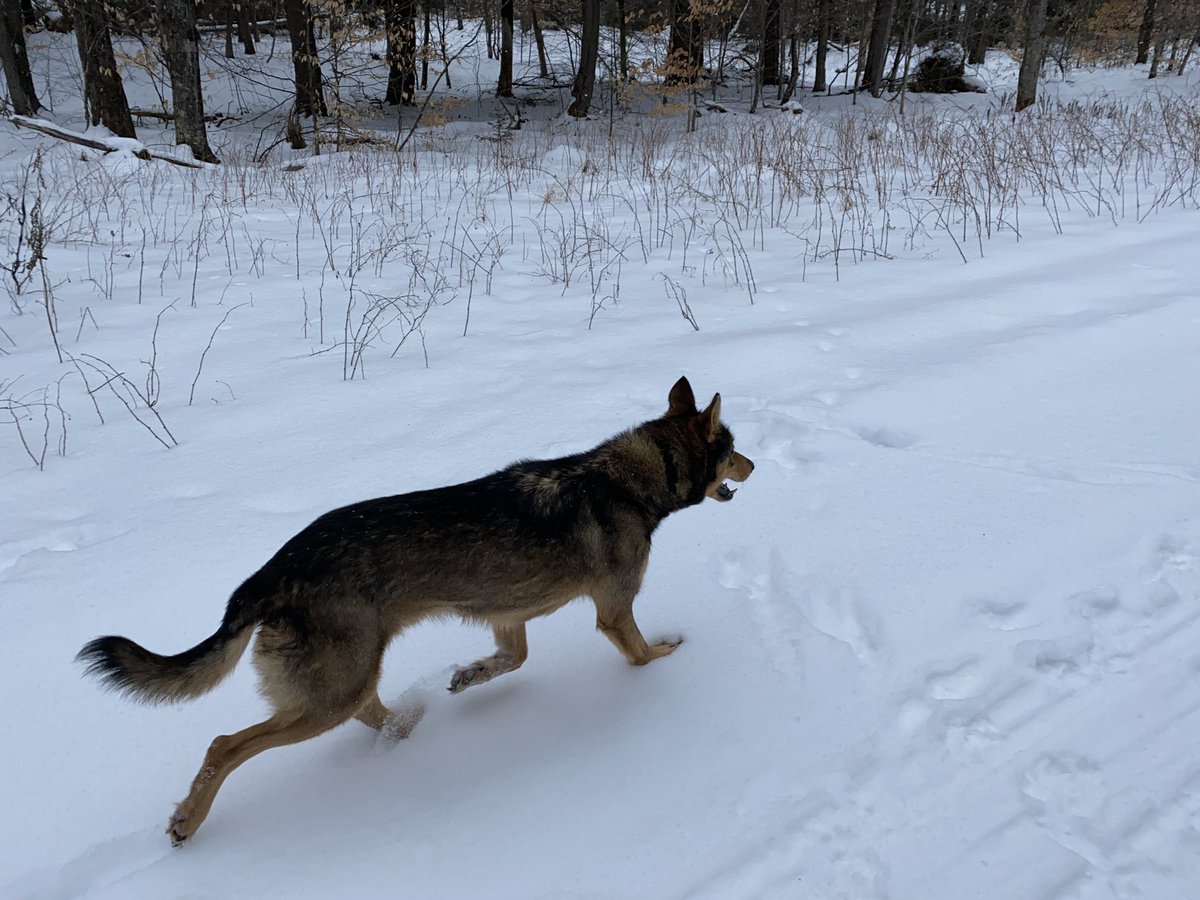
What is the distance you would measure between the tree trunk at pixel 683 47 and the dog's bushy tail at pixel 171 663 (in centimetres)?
1689

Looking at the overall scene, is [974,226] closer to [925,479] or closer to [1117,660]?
[925,479]

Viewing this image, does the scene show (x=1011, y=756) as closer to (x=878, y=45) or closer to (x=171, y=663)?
(x=171, y=663)

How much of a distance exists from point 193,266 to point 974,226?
27.2 ft

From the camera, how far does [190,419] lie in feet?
15.3

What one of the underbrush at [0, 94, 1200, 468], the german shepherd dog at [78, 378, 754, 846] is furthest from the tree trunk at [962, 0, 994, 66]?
the german shepherd dog at [78, 378, 754, 846]

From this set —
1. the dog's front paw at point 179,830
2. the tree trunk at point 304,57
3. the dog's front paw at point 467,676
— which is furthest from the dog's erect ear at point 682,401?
the tree trunk at point 304,57

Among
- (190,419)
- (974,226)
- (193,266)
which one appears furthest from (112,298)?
(974,226)

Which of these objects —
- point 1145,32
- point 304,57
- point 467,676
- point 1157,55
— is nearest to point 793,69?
point 1157,55

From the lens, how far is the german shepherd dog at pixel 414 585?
2.24 metres

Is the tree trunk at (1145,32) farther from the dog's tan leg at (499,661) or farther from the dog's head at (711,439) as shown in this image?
the dog's tan leg at (499,661)

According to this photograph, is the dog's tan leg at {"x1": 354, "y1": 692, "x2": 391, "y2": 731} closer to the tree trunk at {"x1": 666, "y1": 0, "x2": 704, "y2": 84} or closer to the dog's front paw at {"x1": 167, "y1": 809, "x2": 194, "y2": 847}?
the dog's front paw at {"x1": 167, "y1": 809, "x2": 194, "y2": 847}

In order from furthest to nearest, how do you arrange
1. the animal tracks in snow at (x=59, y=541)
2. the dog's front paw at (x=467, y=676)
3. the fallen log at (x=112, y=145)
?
the fallen log at (x=112, y=145), the animal tracks in snow at (x=59, y=541), the dog's front paw at (x=467, y=676)

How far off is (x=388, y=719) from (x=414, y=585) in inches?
23.6

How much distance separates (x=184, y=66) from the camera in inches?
521
